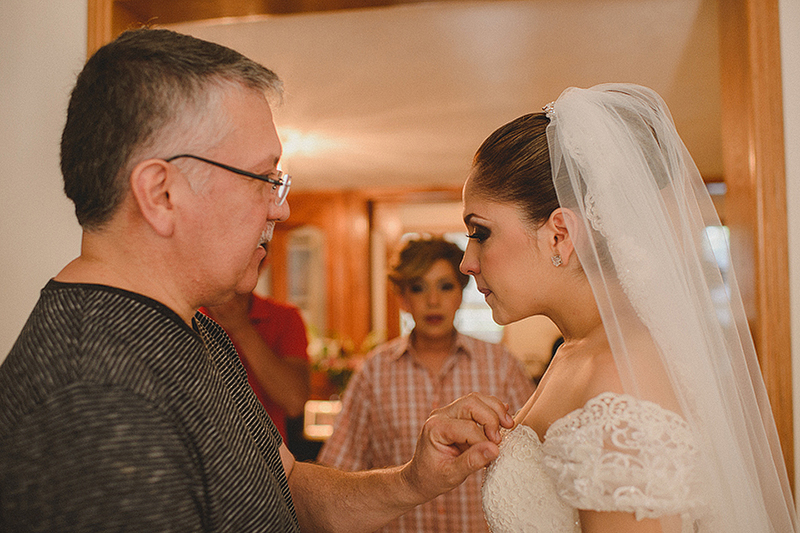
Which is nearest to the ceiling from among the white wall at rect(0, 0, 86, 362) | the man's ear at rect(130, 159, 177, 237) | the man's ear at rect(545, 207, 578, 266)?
the white wall at rect(0, 0, 86, 362)

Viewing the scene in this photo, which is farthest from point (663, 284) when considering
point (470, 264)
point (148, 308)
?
point (148, 308)

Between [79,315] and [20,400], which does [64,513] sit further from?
[79,315]

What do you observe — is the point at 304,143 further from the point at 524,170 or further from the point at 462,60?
the point at 524,170

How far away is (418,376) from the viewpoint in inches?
118

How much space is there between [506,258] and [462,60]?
2.28 metres

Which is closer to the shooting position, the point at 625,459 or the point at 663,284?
the point at 625,459

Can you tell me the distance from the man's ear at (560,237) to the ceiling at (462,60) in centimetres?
114

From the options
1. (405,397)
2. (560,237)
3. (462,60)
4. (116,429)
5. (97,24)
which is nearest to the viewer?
(116,429)

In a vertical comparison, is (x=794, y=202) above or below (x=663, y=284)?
above

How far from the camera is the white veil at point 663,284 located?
1.26m

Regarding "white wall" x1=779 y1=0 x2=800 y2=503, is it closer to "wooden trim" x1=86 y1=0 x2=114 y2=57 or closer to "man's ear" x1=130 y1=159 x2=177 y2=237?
"man's ear" x1=130 y1=159 x2=177 y2=237

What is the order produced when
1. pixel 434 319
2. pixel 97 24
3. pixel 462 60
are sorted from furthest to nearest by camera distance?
pixel 462 60
pixel 434 319
pixel 97 24

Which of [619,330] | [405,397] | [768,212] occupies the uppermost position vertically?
[768,212]

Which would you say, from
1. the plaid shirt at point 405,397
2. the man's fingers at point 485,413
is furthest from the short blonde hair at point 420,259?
the man's fingers at point 485,413
